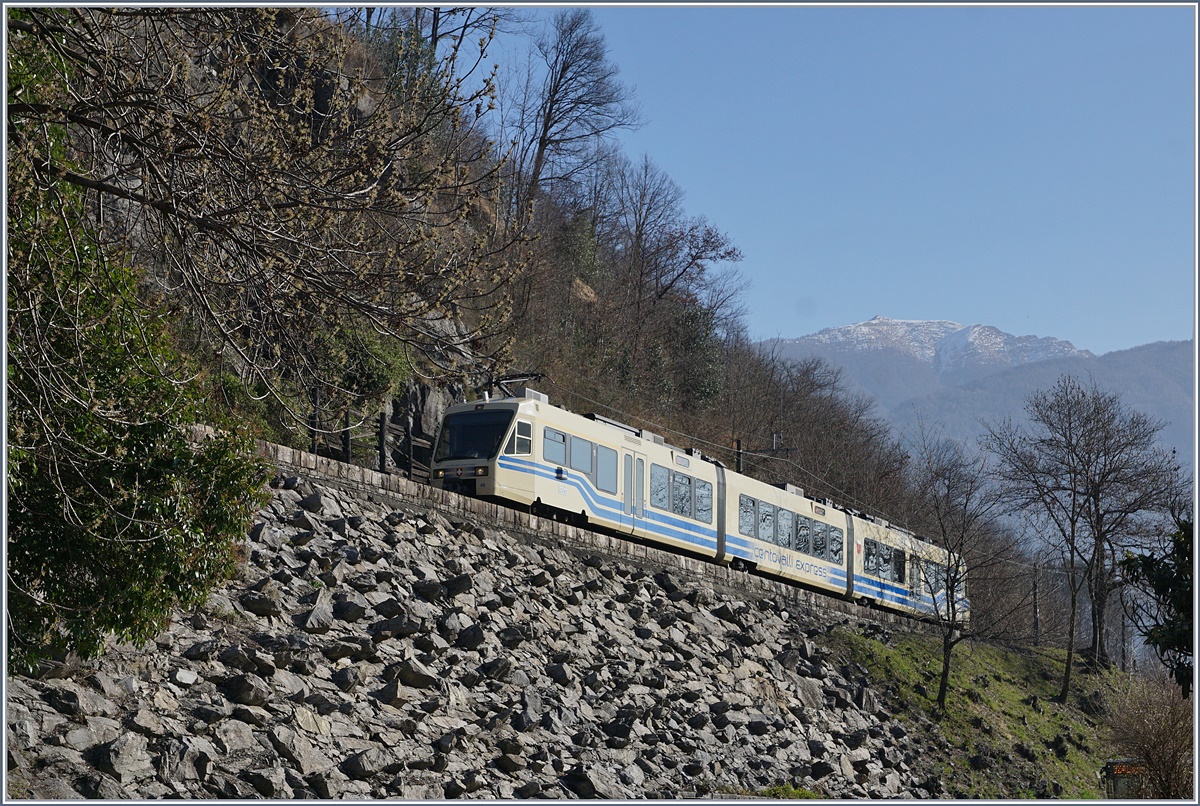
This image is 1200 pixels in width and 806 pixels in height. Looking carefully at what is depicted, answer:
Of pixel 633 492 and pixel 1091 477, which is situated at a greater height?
pixel 1091 477

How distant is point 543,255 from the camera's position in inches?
1766

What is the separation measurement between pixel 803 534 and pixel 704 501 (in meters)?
4.91

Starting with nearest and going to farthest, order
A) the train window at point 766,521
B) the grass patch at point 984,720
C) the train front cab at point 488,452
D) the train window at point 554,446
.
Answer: the train front cab at point 488,452 < the train window at point 554,446 < the grass patch at point 984,720 < the train window at point 766,521

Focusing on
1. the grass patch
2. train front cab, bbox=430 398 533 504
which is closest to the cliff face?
the grass patch

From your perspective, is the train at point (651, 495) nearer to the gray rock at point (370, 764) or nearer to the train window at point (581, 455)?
the train window at point (581, 455)

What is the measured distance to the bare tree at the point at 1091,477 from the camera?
116ft

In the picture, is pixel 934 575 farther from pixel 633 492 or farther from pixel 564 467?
pixel 564 467

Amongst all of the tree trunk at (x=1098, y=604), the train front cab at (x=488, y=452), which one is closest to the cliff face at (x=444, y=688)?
the train front cab at (x=488, y=452)

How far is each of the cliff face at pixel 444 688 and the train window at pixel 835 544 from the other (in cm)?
786

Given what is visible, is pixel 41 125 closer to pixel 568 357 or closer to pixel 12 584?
pixel 12 584

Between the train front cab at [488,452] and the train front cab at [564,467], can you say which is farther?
the train front cab at [564,467]

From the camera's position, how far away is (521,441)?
20.6 metres

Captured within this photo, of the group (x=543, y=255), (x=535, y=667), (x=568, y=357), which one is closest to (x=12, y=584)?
(x=535, y=667)

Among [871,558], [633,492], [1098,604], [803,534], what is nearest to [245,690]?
[633,492]
